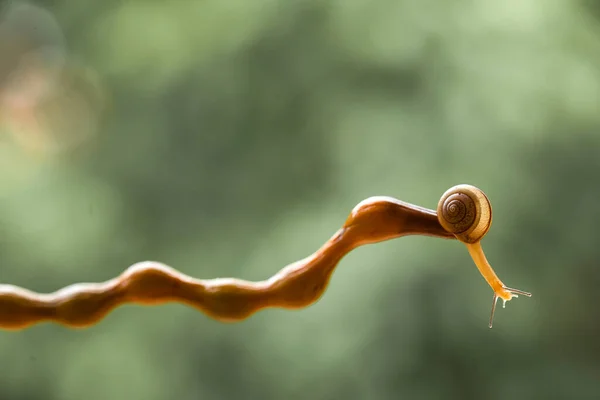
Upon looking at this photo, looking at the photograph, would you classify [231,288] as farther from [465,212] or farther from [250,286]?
[465,212]

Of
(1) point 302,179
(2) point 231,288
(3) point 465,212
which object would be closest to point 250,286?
(2) point 231,288

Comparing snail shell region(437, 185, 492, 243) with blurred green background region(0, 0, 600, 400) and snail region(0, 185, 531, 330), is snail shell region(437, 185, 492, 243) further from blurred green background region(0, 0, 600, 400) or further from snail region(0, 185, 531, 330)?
blurred green background region(0, 0, 600, 400)

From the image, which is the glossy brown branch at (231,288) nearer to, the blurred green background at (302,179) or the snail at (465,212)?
the snail at (465,212)

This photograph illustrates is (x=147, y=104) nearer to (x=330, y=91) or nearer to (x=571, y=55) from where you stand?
(x=330, y=91)

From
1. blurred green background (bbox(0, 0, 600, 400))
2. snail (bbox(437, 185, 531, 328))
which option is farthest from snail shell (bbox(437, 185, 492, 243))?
blurred green background (bbox(0, 0, 600, 400))

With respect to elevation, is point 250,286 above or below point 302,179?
below

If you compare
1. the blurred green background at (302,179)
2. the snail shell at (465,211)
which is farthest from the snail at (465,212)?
the blurred green background at (302,179)

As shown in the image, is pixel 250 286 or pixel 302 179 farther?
pixel 302 179
